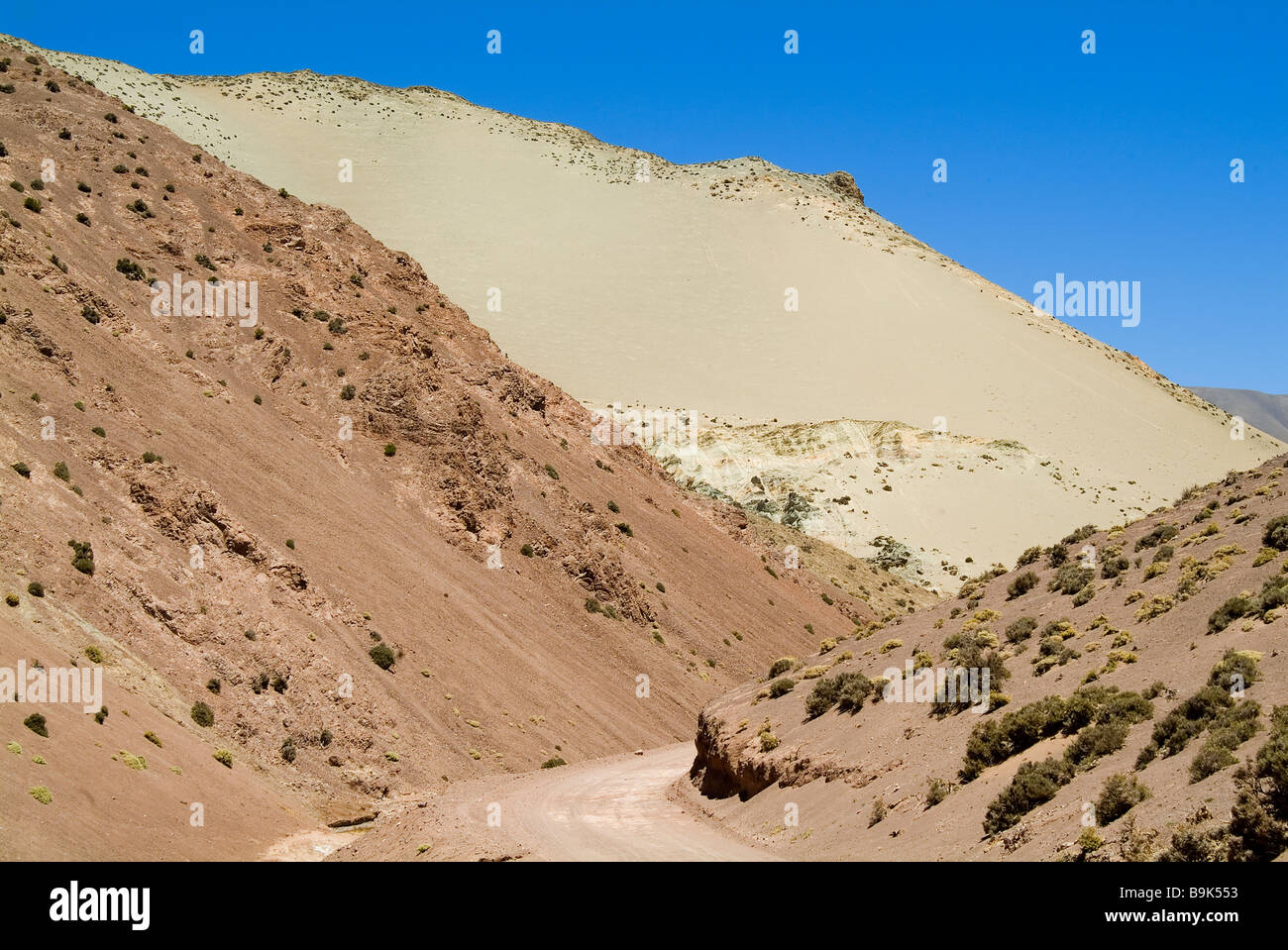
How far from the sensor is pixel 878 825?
16.4 metres

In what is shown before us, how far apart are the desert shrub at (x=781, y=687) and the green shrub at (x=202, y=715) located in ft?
37.6

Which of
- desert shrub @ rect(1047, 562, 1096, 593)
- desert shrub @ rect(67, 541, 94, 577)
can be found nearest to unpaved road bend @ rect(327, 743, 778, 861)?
desert shrub @ rect(67, 541, 94, 577)

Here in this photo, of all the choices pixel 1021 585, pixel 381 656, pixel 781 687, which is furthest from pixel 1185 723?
pixel 381 656

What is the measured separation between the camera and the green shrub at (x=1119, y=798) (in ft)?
41.4

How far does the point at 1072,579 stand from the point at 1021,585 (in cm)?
204

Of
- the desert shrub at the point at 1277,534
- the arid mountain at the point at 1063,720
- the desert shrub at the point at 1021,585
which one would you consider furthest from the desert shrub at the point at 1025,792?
the desert shrub at the point at 1021,585

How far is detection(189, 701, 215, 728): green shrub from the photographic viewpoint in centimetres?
2312

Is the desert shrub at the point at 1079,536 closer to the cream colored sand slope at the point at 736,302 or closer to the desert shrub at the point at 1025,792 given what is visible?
the desert shrub at the point at 1025,792

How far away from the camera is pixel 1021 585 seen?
24.5 m

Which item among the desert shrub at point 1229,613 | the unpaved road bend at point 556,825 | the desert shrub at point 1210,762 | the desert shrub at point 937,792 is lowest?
the unpaved road bend at point 556,825

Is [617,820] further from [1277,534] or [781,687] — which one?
[1277,534]
